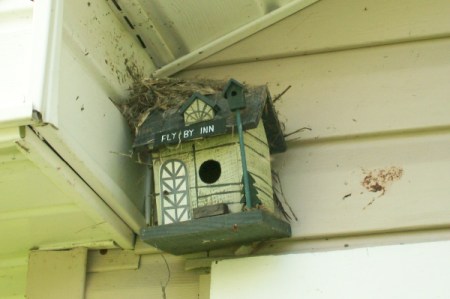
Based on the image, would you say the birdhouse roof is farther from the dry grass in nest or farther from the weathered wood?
the weathered wood

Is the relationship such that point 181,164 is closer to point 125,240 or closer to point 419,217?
point 125,240

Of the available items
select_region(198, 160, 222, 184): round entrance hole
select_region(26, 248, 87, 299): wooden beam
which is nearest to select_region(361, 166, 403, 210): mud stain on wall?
select_region(198, 160, 222, 184): round entrance hole

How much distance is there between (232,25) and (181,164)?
55 cm

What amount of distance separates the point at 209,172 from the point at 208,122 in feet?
0.45

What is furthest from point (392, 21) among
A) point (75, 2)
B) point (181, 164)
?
point (75, 2)

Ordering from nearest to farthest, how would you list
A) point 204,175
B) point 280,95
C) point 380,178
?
point 204,175, point 380,178, point 280,95

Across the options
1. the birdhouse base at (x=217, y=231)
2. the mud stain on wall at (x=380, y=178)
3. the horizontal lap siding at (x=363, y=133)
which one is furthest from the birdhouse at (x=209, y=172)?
the mud stain on wall at (x=380, y=178)

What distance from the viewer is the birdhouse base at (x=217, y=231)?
1.63 meters

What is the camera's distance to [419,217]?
182 cm

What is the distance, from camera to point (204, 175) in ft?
5.80

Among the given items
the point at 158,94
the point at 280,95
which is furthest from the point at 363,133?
the point at 158,94

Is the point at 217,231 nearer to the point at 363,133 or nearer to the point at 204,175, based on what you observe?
the point at 204,175

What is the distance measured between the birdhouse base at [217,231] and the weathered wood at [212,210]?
1 cm

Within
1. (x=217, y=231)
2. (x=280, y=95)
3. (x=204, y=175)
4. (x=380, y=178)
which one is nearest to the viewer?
(x=217, y=231)
